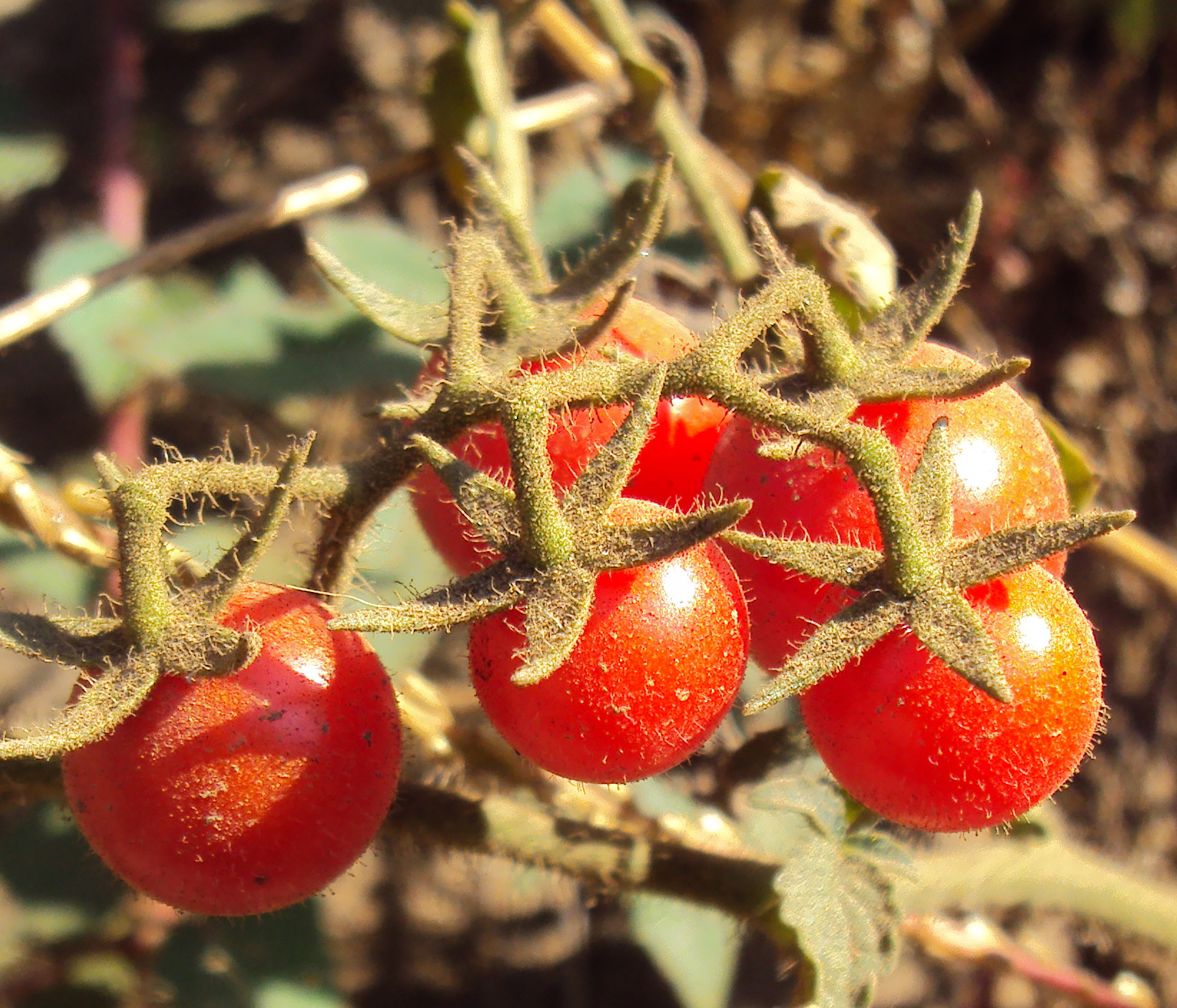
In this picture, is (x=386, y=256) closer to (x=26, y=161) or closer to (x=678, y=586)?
(x=26, y=161)

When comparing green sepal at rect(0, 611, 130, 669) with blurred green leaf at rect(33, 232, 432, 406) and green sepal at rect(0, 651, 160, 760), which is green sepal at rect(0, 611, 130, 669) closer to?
green sepal at rect(0, 651, 160, 760)

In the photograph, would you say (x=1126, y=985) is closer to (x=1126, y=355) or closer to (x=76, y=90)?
(x=1126, y=355)

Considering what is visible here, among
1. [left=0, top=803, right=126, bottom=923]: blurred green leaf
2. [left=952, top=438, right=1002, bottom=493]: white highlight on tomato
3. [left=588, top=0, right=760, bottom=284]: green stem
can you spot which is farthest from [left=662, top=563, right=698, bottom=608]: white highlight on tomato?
[left=0, top=803, right=126, bottom=923]: blurred green leaf

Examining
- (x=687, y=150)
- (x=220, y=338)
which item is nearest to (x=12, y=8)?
(x=220, y=338)

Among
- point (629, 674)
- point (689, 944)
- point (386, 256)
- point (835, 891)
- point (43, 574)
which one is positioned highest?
point (629, 674)

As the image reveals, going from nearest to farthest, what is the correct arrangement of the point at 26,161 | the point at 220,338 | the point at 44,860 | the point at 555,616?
the point at 555,616, the point at 44,860, the point at 220,338, the point at 26,161

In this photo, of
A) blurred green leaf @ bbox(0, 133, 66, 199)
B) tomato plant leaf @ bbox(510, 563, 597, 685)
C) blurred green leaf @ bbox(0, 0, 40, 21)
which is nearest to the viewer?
tomato plant leaf @ bbox(510, 563, 597, 685)
